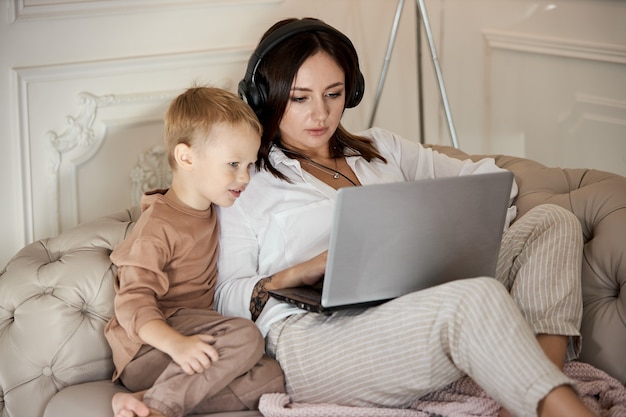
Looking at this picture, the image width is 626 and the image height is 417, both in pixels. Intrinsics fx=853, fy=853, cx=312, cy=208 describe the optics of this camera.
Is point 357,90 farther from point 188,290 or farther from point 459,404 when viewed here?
point 459,404

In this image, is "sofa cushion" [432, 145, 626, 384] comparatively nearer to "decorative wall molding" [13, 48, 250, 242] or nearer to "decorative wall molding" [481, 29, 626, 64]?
"decorative wall molding" [481, 29, 626, 64]

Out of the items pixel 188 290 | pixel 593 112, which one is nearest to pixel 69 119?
pixel 188 290

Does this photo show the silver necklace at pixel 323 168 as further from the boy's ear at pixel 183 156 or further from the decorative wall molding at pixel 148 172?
the decorative wall molding at pixel 148 172

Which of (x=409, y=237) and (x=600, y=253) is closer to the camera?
(x=409, y=237)

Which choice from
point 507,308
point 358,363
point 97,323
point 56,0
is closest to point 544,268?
point 507,308

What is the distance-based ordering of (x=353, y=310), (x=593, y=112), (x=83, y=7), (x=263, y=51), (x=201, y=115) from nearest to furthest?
(x=353, y=310) → (x=201, y=115) → (x=263, y=51) → (x=83, y=7) → (x=593, y=112)

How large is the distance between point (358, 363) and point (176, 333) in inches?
13.5

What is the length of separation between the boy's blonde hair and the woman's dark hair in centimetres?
10

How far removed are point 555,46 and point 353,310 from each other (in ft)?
5.23

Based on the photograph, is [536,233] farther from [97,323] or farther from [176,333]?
[97,323]

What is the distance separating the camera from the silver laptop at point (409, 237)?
1.46 m

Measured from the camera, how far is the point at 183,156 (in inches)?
70.3

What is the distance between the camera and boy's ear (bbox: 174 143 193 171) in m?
Answer: 1.78

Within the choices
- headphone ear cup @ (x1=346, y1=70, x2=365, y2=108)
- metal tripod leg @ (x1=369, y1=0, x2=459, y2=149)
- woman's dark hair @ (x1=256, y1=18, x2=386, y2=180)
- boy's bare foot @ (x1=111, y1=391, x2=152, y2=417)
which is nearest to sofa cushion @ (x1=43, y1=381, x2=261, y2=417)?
boy's bare foot @ (x1=111, y1=391, x2=152, y2=417)
